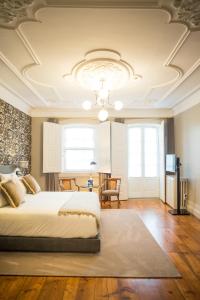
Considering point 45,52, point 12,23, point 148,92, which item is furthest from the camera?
point 148,92

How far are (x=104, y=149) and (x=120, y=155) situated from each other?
534 millimetres

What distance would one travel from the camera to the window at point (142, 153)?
802 centimetres

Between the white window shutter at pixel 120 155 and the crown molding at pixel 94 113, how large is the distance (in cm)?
38

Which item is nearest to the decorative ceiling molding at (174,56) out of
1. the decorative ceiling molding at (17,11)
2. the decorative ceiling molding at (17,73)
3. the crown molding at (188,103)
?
the crown molding at (188,103)

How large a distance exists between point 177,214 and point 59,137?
408cm

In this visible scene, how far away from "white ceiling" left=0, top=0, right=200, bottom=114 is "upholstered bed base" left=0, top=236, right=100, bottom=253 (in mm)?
2624

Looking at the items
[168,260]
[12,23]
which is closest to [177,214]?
[168,260]

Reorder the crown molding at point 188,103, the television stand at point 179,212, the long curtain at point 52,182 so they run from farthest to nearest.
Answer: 1. the long curtain at point 52,182
2. the television stand at point 179,212
3. the crown molding at point 188,103

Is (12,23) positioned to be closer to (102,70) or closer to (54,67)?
(54,67)

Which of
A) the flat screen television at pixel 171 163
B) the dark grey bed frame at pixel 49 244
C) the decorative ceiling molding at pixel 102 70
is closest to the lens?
the dark grey bed frame at pixel 49 244

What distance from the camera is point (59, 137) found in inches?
295

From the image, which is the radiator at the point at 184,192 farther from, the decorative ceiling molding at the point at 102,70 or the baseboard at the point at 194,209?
the decorative ceiling molding at the point at 102,70

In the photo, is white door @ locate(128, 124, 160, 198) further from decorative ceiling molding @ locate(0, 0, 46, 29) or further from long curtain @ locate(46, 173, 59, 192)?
decorative ceiling molding @ locate(0, 0, 46, 29)

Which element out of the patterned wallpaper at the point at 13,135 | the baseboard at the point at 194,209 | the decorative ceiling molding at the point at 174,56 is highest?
the decorative ceiling molding at the point at 174,56
